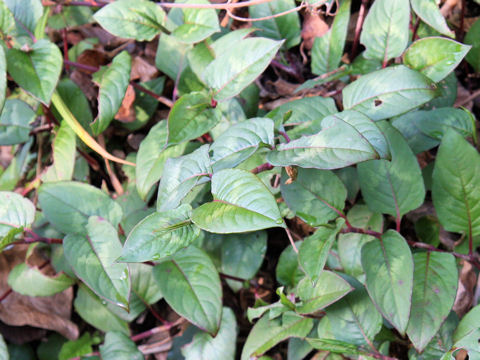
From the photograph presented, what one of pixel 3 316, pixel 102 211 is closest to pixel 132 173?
pixel 102 211

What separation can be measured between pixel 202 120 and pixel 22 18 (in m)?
0.76

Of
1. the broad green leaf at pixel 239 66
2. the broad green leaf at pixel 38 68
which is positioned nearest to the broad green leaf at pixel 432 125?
the broad green leaf at pixel 239 66

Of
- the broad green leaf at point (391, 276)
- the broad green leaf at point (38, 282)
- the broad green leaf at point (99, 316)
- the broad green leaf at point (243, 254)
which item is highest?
the broad green leaf at point (391, 276)

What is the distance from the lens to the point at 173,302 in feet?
4.23

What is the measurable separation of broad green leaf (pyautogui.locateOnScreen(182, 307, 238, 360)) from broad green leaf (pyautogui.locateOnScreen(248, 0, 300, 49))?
3.39ft

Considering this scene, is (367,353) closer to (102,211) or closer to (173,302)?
(173,302)

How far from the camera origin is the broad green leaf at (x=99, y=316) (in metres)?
1.59

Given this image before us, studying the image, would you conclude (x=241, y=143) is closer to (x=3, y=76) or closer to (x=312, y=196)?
(x=312, y=196)

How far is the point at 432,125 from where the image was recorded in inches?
52.7

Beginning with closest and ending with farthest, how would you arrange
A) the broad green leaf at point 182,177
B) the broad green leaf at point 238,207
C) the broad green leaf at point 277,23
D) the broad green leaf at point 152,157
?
the broad green leaf at point 238,207 < the broad green leaf at point 182,177 < the broad green leaf at point 152,157 < the broad green leaf at point 277,23

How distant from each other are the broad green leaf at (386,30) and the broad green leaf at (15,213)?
1.14m

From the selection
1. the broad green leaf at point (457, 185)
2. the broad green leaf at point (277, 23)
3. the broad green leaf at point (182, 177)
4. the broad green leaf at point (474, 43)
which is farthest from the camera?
the broad green leaf at point (277, 23)

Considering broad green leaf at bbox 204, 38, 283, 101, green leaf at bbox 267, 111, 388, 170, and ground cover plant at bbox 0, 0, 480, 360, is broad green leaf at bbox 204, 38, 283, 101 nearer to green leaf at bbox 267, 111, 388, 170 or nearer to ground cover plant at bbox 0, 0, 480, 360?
ground cover plant at bbox 0, 0, 480, 360

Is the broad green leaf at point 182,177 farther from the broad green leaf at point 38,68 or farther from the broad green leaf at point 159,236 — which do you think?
the broad green leaf at point 38,68
